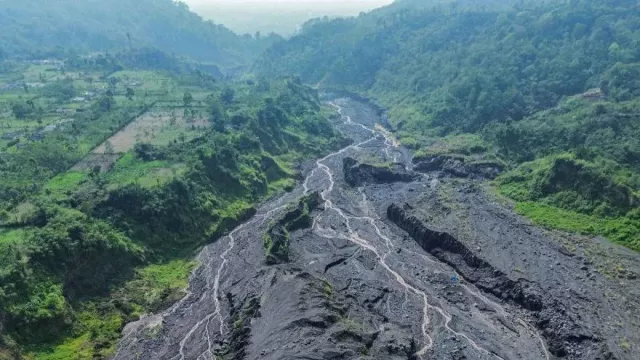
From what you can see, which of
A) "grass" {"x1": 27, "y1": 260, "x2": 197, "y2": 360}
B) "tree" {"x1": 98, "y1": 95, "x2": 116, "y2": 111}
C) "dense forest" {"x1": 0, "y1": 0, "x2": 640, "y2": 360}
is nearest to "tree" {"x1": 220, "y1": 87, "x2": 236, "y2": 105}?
"dense forest" {"x1": 0, "y1": 0, "x2": 640, "y2": 360}

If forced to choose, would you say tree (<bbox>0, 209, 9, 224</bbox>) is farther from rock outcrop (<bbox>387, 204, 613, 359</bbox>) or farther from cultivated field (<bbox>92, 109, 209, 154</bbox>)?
rock outcrop (<bbox>387, 204, 613, 359</bbox>)

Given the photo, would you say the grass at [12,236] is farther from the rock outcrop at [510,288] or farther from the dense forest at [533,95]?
the dense forest at [533,95]

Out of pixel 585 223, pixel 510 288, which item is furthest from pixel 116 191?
pixel 585 223

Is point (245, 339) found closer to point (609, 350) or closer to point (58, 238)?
point (58, 238)

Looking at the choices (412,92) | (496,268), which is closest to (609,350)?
(496,268)

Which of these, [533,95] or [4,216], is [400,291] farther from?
→ [533,95]

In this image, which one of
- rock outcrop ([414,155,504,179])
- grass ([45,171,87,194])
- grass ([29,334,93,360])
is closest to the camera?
grass ([29,334,93,360])
